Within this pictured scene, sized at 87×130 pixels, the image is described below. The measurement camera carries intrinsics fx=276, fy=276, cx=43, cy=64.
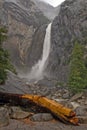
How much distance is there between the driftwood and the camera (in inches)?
827

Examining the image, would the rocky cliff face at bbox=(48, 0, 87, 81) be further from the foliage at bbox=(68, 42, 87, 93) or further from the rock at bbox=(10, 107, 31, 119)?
the rock at bbox=(10, 107, 31, 119)

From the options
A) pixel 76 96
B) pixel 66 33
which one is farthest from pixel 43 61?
pixel 76 96

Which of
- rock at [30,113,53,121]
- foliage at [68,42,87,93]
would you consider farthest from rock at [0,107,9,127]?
foliage at [68,42,87,93]

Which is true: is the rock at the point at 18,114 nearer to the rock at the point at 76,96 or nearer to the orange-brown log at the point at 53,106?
the orange-brown log at the point at 53,106

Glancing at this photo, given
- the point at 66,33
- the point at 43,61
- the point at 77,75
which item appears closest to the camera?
the point at 77,75

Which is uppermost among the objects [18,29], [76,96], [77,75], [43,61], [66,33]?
[18,29]

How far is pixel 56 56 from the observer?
83.6 m

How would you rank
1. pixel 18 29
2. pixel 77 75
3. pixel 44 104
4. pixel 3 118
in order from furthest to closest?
pixel 18 29, pixel 77 75, pixel 44 104, pixel 3 118

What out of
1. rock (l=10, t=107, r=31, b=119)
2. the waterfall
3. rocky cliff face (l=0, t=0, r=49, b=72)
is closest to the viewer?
rock (l=10, t=107, r=31, b=119)

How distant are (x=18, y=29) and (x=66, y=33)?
3256 cm

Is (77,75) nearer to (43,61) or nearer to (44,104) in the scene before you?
(44,104)

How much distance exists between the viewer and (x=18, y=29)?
11088 centimetres

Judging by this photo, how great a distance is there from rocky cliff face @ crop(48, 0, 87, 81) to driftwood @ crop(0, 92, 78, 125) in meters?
47.3

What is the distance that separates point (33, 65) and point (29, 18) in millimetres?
29923
